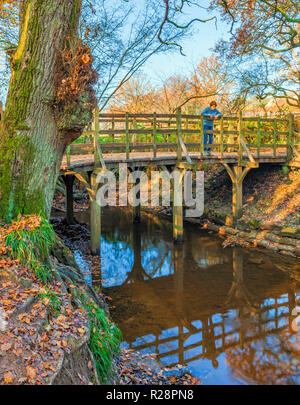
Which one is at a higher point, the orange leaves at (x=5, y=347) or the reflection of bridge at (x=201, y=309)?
the orange leaves at (x=5, y=347)

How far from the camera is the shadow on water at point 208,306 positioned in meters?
5.25

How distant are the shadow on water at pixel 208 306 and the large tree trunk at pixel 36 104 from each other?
297cm

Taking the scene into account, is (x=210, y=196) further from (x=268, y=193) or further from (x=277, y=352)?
(x=277, y=352)

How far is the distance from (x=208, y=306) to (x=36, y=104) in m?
4.93

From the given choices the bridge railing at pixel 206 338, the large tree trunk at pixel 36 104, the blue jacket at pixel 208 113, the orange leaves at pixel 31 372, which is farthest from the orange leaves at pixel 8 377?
the blue jacket at pixel 208 113

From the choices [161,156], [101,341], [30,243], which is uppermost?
[161,156]

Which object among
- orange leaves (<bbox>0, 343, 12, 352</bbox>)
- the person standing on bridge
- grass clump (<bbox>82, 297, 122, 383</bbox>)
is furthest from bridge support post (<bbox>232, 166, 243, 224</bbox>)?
orange leaves (<bbox>0, 343, 12, 352</bbox>)

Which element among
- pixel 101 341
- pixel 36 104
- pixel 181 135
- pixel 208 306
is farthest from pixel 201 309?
pixel 181 135

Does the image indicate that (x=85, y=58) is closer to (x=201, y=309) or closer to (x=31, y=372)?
(x=31, y=372)

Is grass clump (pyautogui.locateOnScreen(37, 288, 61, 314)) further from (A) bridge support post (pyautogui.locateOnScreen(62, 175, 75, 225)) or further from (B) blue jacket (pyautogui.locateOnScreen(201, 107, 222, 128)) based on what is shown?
(B) blue jacket (pyautogui.locateOnScreen(201, 107, 222, 128))

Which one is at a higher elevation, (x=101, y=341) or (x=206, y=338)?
(x=101, y=341)

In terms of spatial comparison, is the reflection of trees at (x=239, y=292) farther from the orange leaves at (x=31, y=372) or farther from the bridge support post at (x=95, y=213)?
the orange leaves at (x=31, y=372)

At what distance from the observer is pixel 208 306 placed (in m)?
7.06

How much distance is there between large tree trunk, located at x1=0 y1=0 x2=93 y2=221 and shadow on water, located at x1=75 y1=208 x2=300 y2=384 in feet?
9.76
